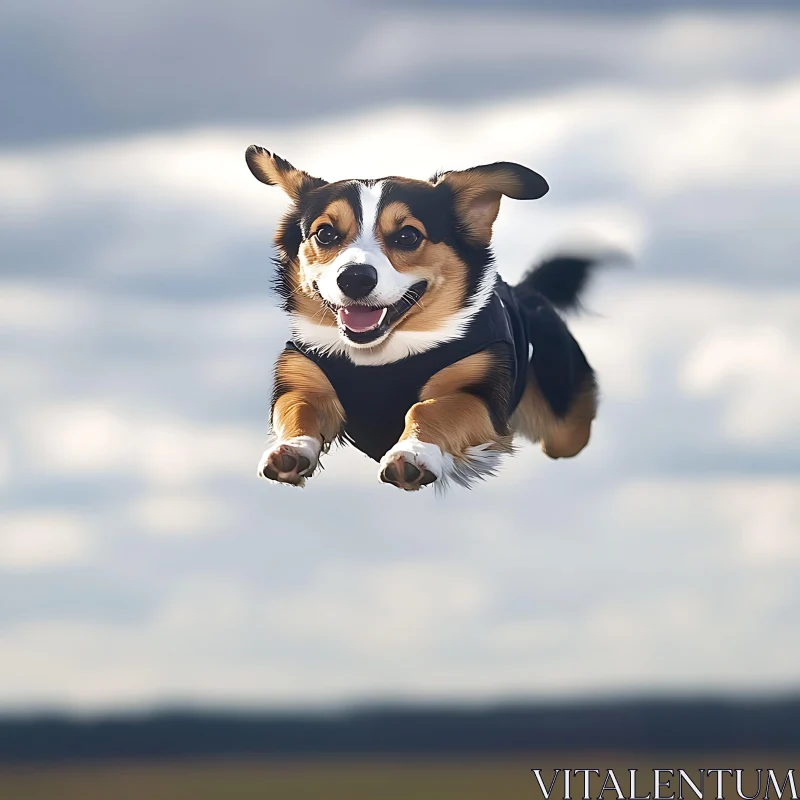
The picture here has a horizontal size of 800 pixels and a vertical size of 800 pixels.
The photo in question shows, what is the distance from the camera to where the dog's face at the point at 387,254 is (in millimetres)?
6320

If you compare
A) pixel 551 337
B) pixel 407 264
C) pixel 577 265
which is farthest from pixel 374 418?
pixel 577 265

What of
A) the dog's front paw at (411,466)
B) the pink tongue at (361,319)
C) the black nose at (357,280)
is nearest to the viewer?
the dog's front paw at (411,466)

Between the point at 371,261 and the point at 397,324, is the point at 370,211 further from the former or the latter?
the point at 397,324

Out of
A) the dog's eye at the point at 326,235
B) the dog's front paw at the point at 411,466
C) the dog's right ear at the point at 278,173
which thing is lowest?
the dog's front paw at the point at 411,466

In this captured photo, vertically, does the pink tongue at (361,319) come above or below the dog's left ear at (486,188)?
below

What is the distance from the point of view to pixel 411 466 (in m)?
6.12

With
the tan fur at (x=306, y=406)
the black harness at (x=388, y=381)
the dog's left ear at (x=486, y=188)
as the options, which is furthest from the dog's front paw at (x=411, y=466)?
the dog's left ear at (x=486, y=188)

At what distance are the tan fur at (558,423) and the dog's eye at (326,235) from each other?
1395 millimetres

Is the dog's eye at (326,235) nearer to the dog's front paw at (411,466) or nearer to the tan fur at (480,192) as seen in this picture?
the tan fur at (480,192)

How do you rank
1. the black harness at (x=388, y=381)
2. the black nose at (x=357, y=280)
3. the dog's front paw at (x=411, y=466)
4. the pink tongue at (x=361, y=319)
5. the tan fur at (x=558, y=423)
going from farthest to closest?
the tan fur at (x=558, y=423) < the black harness at (x=388, y=381) < the pink tongue at (x=361, y=319) < the black nose at (x=357, y=280) < the dog's front paw at (x=411, y=466)

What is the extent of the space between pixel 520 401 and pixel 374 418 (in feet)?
2.88

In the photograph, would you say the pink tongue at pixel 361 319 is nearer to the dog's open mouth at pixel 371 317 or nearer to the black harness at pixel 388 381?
the dog's open mouth at pixel 371 317

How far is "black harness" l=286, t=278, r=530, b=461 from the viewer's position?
654 centimetres

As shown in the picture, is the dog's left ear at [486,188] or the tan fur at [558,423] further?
the tan fur at [558,423]
